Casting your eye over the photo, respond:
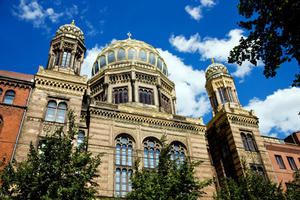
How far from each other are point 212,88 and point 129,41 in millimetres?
13829

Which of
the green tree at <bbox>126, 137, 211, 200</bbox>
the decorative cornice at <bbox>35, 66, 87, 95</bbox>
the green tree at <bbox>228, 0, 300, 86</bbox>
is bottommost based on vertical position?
the green tree at <bbox>126, 137, 211, 200</bbox>

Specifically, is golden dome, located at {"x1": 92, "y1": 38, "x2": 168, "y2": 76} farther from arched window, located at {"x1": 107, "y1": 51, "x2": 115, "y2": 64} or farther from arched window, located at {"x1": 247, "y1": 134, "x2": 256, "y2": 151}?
arched window, located at {"x1": 247, "y1": 134, "x2": 256, "y2": 151}

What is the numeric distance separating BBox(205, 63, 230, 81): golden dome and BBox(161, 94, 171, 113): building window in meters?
5.96

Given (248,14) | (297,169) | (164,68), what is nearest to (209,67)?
(164,68)

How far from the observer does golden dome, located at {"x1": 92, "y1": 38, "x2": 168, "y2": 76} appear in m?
36.5

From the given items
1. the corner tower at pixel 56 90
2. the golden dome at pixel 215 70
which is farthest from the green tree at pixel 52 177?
the golden dome at pixel 215 70

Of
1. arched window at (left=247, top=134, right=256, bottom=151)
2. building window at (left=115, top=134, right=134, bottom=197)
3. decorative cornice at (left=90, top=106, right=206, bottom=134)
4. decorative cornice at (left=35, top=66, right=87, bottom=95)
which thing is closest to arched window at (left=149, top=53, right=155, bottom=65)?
decorative cornice at (left=90, top=106, right=206, bottom=134)

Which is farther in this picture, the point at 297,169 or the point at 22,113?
the point at 297,169

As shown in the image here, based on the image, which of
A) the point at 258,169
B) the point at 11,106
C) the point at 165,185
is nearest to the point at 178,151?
the point at 258,169

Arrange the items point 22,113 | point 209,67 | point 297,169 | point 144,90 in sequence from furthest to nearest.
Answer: point 209,67 → point 144,90 → point 297,169 → point 22,113

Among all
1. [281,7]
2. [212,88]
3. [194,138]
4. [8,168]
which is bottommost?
[8,168]

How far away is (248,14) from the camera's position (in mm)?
9805

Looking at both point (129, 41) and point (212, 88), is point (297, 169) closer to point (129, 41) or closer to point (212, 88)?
point (212, 88)

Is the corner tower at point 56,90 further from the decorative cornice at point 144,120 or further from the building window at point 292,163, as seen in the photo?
the building window at point 292,163
